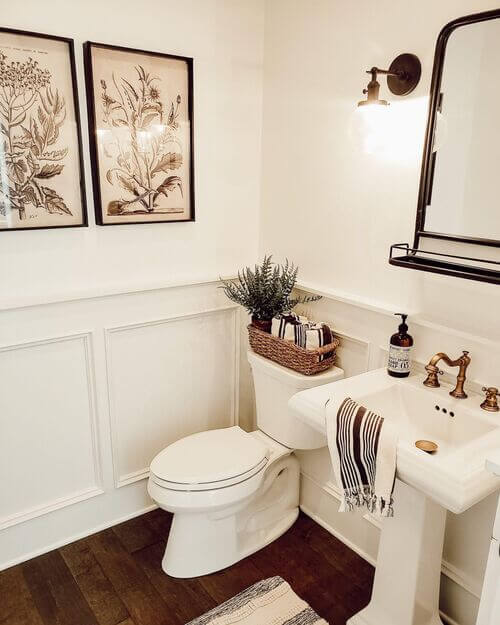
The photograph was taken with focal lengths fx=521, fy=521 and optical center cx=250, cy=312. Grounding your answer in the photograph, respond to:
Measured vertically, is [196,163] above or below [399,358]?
above

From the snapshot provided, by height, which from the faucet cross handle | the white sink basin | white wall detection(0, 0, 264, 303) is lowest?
the white sink basin

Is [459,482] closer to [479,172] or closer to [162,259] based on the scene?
[479,172]

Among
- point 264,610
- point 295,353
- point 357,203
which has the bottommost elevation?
point 264,610

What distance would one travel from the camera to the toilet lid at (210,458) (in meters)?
1.87

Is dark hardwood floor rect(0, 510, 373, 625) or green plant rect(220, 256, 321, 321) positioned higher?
green plant rect(220, 256, 321, 321)

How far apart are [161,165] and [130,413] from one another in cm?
104

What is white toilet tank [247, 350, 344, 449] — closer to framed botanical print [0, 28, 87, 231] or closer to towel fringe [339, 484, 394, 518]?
towel fringe [339, 484, 394, 518]

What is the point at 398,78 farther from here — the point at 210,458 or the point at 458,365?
the point at 210,458

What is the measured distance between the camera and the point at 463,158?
1.56m

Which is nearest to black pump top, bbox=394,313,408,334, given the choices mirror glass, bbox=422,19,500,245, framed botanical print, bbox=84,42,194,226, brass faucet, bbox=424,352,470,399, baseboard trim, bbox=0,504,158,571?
brass faucet, bbox=424,352,470,399

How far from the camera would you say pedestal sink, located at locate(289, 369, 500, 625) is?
1.56 meters

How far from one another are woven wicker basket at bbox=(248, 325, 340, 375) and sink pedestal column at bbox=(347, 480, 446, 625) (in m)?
0.55

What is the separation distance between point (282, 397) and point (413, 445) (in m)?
0.71

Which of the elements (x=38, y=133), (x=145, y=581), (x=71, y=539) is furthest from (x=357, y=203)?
(x=71, y=539)
